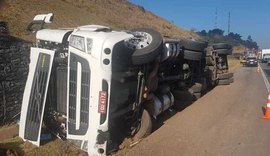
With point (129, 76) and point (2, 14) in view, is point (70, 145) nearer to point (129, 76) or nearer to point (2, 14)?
point (129, 76)

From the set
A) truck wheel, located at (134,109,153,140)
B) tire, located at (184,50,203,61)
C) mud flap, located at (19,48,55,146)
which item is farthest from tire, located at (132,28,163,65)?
tire, located at (184,50,203,61)

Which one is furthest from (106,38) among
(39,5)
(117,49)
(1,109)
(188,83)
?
(39,5)

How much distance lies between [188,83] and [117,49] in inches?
240

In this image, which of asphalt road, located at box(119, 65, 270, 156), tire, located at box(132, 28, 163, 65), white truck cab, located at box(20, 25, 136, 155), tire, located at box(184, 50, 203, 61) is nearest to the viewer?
white truck cab, located at box(20, 25, 136, 155)

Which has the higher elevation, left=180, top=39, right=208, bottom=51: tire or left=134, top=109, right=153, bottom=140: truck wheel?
left=180, top=39, right=208, bottom=51: tire

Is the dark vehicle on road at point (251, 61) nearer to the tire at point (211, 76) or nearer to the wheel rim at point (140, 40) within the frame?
the tire at point (211, 76)

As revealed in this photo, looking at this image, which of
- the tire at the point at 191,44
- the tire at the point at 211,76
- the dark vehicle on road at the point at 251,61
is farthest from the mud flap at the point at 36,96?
the dark vehicle on road at the point at 251,61

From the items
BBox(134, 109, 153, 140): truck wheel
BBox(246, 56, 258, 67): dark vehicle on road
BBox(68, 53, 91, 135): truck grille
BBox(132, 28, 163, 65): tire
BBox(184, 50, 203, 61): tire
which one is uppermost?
BBox(132, 28, 163, 65): tire

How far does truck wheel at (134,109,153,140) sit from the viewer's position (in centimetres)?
798

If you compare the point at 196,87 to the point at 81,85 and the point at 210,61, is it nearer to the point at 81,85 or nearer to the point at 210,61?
the point at 210,61

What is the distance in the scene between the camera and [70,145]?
733 cm

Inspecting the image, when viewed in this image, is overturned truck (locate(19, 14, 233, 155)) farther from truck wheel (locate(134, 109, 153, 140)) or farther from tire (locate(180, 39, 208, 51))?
tire (locate(180, 39, 208, 51))

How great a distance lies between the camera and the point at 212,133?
8.27 meters

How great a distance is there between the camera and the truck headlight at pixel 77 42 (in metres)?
6.96
